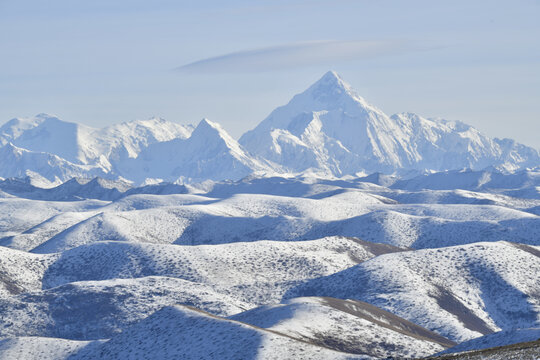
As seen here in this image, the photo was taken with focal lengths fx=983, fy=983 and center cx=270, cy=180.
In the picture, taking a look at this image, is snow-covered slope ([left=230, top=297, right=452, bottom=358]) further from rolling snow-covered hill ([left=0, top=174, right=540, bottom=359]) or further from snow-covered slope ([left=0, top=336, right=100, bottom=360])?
snow-covered slope ([left=0, top=336, right=100, bottom=360])

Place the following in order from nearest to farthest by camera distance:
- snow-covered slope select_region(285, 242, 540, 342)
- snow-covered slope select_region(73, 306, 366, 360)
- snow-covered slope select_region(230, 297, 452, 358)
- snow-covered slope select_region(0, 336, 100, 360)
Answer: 1. snow-covered slope select_region(73, 306, 366, 360)
2. snow-covered slope select_region(230, 297, 452, 358)
3. snow-covered slope select_region(0, 336, 100, 360)
4. snow-covered slope select_region(285, 242, 540, 342)

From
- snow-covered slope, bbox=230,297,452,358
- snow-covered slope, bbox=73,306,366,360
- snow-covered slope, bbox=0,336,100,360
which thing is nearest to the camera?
Result: snow-covered slope, bbox=73,306,366,360

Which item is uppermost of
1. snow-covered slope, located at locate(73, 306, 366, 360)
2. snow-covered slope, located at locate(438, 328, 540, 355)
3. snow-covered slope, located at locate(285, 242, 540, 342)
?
snow-covered slope, located at locate(73, 306, 366, 360)

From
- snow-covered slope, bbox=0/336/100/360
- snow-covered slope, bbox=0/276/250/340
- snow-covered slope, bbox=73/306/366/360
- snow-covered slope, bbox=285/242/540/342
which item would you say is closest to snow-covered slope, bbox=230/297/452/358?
snow-covered slope, bbox=73/306/366/360

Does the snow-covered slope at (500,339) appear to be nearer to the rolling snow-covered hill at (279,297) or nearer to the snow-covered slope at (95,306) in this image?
the rolling snow-covered hill at (279,297)

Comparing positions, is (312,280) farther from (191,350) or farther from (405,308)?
(191,350)

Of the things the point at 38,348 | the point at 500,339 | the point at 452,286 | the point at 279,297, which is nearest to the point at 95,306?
the point at 279,297

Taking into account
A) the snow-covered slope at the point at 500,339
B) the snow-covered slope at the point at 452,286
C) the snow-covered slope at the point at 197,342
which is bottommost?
the snow-covered slope at the point at 452,286

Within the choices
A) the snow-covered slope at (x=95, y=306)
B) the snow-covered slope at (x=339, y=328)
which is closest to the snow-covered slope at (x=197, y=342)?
the snow-covered slope at (x=339, y=328)

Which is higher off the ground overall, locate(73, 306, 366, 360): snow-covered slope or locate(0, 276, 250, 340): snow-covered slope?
locate(73, 306, 366, 360): snow-covered slope

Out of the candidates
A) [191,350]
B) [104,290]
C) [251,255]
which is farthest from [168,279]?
[191,350]
